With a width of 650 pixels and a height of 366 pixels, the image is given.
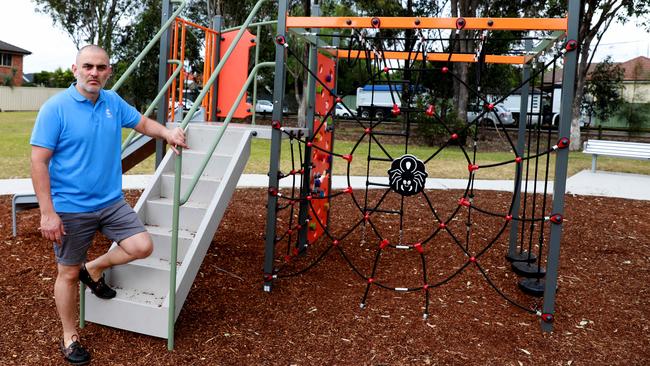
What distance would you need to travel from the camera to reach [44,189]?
264 cm

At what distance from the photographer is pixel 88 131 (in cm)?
278

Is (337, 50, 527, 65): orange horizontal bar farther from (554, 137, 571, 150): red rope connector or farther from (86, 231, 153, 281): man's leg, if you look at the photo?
(86, 231, 153, 281): man's leg

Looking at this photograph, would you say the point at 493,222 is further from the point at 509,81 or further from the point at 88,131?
the point at 509,81

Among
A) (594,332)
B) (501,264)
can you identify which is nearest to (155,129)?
(594,332)

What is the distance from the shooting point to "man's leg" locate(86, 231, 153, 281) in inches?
119

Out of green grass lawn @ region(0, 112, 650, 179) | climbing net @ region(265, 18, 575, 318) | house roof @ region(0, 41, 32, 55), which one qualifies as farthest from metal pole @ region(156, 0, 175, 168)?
house roof @ region(0, 41, 32, 55)

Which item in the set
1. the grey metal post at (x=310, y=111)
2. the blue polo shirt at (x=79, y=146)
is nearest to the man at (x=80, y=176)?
the blue polo shirt at (x=79, y=146)

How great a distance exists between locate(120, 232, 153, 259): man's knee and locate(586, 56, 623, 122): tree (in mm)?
25030

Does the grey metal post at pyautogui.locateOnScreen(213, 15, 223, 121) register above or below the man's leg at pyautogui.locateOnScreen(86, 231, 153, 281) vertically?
above

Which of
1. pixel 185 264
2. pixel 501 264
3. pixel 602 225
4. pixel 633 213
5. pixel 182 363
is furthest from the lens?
pixel 633 213

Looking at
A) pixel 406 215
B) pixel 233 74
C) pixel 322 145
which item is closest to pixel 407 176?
pixel 322 145

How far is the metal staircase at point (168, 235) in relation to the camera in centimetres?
321

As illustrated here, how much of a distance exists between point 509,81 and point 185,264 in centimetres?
2368

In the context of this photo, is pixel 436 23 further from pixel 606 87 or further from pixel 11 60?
pixel 11 60
